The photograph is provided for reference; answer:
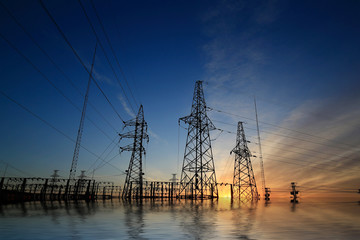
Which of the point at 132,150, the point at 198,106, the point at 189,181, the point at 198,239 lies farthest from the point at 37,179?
the point at 198,239

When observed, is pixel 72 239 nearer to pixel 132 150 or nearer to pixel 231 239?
pixel 231 239

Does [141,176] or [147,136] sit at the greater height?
[147,136]

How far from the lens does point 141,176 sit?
3909cm

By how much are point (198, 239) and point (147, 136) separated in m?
38.0

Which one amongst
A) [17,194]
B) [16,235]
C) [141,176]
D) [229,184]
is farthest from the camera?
[229,184]

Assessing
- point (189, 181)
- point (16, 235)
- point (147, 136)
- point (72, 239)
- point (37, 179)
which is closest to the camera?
point (72, 239)

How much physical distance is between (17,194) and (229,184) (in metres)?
39.9

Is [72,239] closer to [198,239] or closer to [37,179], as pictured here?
[198,239]

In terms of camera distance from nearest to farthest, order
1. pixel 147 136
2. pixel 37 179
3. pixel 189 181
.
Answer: pixel 189 181 → pixel 147 136 → pixel 37 179

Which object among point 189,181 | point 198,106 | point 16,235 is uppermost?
point 198,106

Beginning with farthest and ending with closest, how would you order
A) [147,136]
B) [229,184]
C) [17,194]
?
[229,184], [147,136], [17,194]

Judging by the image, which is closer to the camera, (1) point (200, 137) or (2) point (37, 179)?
(1) point (200, 137)

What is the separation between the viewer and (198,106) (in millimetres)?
39562

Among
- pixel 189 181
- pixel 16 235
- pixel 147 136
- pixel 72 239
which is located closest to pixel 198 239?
pixel 72 239
